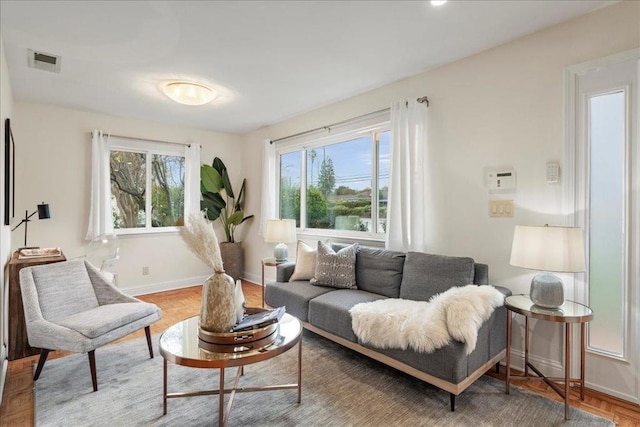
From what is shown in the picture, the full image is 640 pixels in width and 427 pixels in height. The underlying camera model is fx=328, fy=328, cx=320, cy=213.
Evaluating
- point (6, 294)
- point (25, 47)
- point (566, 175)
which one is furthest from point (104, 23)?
point (566, 175)

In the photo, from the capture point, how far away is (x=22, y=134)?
3773mm

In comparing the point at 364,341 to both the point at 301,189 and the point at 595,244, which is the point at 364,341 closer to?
the point at 595,244

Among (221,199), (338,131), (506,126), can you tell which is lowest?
(221,199)

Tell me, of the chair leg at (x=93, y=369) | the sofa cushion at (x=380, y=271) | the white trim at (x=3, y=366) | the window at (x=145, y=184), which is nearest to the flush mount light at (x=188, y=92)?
the window at (x=145, y=184)

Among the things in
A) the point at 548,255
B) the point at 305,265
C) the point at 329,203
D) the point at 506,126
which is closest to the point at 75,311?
the point at 305,265

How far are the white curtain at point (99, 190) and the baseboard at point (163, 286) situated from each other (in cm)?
90

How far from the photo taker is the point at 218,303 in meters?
1.68

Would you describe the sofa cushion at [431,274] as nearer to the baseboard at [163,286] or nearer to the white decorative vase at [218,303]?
the white decorative vase at [218,303]

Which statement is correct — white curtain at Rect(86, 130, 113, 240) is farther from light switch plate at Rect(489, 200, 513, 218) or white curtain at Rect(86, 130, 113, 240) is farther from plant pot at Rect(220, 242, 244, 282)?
light switch plate at Rect(489, 200, 513, 218)

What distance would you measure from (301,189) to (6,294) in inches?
122

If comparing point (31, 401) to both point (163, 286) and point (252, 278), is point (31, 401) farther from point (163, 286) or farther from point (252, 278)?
point (252, 278)

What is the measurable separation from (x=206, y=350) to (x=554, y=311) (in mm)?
1988

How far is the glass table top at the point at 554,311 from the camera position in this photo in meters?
1.87

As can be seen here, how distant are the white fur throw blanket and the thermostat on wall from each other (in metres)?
0.82
